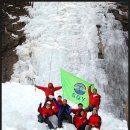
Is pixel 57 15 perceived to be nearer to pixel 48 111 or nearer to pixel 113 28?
pixel 113 28

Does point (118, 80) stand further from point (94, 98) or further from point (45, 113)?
point (45, 113)

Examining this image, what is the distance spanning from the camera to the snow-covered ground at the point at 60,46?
1827cm

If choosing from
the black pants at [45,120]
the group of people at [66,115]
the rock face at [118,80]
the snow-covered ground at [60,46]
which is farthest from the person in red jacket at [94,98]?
the rock face at [118,80]

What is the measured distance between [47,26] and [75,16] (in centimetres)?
156

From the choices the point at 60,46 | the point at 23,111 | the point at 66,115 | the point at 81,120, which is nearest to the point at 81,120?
the point at 81,120

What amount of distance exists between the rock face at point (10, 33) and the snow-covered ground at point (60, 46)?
33 cm

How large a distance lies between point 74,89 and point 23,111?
1.70 meters

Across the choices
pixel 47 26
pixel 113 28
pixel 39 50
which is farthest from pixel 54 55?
pixel 113 28

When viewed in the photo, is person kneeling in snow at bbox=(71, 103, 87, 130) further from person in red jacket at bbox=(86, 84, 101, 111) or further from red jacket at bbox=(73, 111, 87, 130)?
person in red jacket at bbox=(86, 84, 101, 111)

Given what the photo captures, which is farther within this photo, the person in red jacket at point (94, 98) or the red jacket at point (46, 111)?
the person in red jacket at point (94, 98)

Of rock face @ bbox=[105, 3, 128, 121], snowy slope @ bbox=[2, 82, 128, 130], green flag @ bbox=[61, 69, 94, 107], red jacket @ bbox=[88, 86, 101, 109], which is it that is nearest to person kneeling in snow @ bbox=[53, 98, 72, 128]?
snowy slope @ bbox=[2, 82, 128, 130]

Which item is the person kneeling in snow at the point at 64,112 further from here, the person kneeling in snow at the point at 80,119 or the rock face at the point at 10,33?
the rock face at the point at 10,33

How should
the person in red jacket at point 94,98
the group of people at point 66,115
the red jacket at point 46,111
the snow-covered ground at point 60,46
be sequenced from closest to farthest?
the group of people at point 66,115, the red jacket at point 46,111, the person in red jacket at point 94,98, the snow-covered ground at point 60,46

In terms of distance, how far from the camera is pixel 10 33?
71.9 ft
